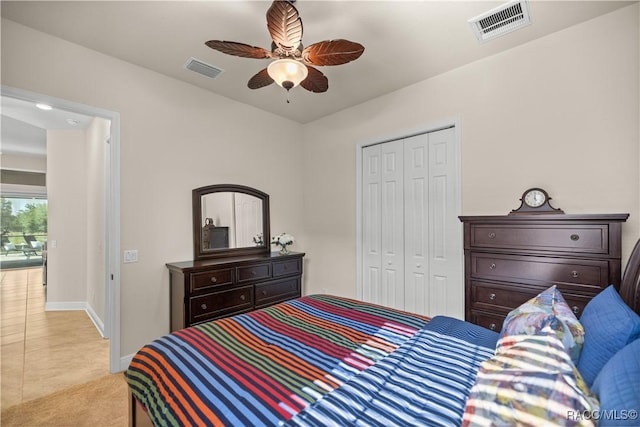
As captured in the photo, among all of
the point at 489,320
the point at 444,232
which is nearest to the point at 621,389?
the point at 489,320

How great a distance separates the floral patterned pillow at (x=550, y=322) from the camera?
1005 millimetres

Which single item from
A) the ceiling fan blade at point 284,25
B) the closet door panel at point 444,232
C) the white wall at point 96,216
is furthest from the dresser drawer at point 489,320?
the white wall at point 96,216

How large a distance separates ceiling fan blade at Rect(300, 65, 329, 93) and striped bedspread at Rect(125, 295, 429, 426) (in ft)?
5.65

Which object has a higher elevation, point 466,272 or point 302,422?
point 466,272

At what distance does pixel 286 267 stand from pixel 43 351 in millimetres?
2634

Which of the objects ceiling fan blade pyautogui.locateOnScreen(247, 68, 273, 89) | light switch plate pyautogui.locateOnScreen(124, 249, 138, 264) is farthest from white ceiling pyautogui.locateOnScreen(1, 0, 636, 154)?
light switch plate pyautogui.locateOnScreen(124, 249, 138, 264)

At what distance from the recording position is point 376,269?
3.48 m

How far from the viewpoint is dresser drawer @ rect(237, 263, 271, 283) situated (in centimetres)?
302

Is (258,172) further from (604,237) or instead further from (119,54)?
(604,237)

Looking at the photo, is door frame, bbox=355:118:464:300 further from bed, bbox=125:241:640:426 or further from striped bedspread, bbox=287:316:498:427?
striped bedspread, bbox=287:316:498:427

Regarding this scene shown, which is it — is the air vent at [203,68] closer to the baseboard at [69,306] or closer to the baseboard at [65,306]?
the baseboard at [69,306]

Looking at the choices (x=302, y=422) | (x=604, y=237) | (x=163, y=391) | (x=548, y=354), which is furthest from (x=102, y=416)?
(x=604, y=237)

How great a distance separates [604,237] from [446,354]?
1.47m

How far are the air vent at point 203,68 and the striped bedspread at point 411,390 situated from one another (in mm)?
2932
